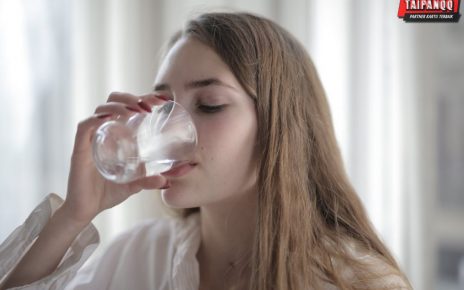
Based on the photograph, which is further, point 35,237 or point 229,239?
point 229,239

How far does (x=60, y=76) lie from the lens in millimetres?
1265

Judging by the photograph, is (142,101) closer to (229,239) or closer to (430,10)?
(229,239)

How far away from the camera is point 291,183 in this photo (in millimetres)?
928

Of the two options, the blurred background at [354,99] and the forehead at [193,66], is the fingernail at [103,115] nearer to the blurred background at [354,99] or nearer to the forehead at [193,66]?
the forehead at [193,66]

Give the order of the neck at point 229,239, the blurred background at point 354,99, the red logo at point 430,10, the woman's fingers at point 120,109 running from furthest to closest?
the blurred background at point 354,99, the red logo at point 430,10, the neck at point 229,239, the woman's fingers at point 120,109

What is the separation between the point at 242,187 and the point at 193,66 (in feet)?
0.82

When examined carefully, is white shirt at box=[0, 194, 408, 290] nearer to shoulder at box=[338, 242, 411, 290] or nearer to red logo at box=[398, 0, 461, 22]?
shoulder at box=[338, 242, 411, 290]

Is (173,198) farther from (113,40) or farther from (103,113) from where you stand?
(113,40)

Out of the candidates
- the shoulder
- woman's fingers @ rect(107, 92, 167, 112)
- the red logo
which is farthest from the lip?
the red logo

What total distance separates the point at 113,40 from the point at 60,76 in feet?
0.59

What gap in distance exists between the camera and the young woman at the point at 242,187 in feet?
2.76

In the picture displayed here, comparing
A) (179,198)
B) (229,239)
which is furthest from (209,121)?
(229,239)

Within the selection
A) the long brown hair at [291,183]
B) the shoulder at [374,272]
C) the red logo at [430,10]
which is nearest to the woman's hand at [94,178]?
the long brown hair at [291,183]

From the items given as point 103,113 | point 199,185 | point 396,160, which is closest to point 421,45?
point 396,160
